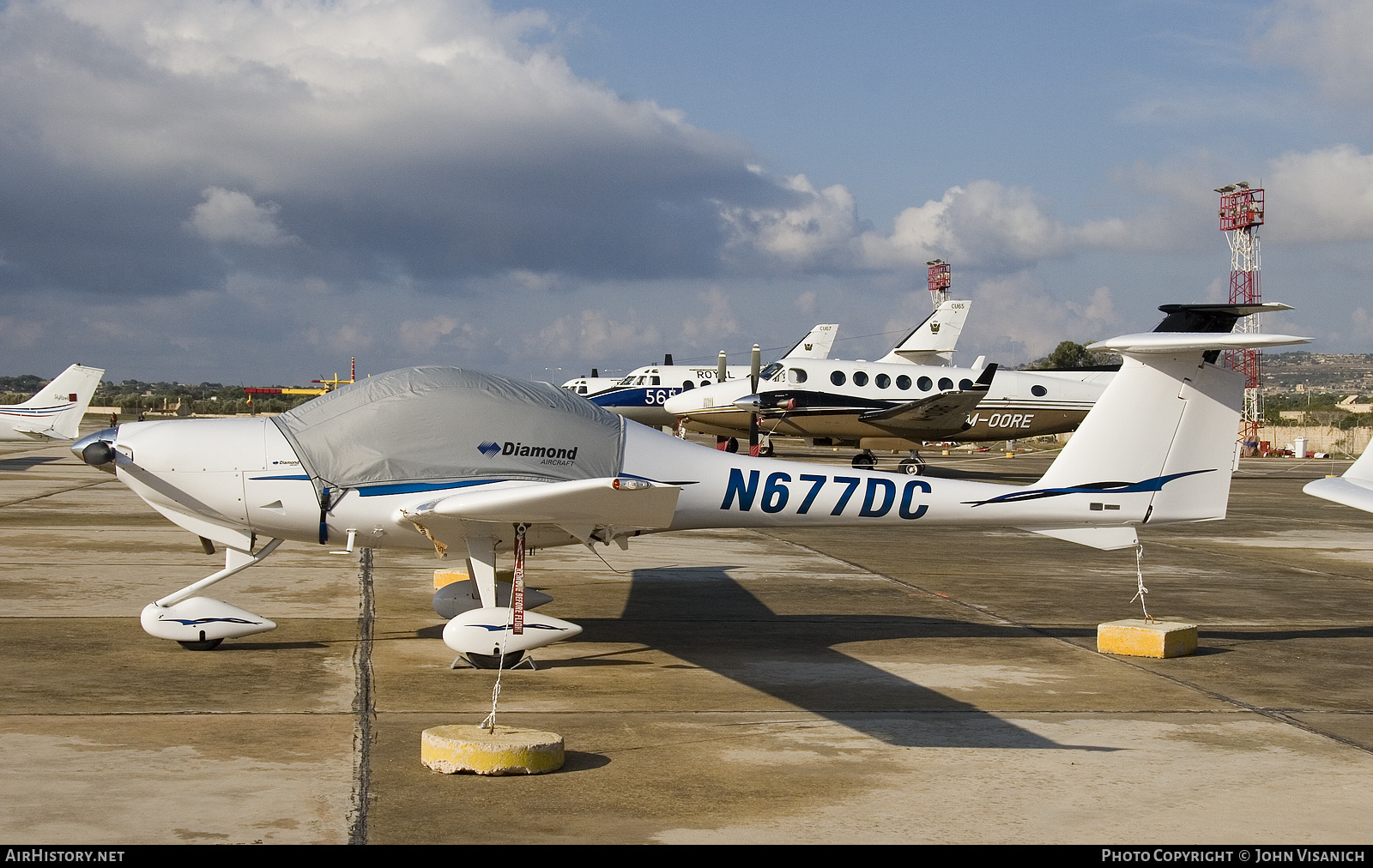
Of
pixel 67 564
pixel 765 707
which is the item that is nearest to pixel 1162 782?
pixel 765 707

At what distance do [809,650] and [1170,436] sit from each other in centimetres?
346

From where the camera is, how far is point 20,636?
861 centimetres

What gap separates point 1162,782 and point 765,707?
2.42 meters

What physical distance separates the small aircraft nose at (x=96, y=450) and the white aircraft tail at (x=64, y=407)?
→ 26223 millimetres

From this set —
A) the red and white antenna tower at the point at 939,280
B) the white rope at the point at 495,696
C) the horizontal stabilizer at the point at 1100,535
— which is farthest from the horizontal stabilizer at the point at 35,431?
the red and white antenna tower at the point at 939,280

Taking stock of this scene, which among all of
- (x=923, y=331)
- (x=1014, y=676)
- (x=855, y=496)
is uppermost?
(x=923, y=331)

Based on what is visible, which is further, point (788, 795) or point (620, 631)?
point (620, 631)

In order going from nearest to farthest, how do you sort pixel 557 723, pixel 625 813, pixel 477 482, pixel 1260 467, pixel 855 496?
1. pixel 625 813
2. pixel 557 723
3. pixel 477 482
4. pixel 855 496
5. pixel 1260 467

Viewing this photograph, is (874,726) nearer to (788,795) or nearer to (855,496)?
(788,795)

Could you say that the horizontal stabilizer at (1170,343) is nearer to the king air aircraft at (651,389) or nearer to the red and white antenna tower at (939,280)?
the king air aircraft at (651,389)

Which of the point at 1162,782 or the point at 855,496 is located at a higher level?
the point at 855,496

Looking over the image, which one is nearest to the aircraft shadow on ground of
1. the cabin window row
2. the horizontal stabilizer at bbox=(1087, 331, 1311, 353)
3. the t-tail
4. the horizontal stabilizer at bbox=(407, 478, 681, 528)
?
the horizontal stabilizer at bbox=(407, 478, 681, 528)

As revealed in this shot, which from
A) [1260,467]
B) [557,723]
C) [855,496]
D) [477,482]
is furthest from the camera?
[1260,467]

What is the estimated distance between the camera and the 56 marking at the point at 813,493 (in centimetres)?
910
